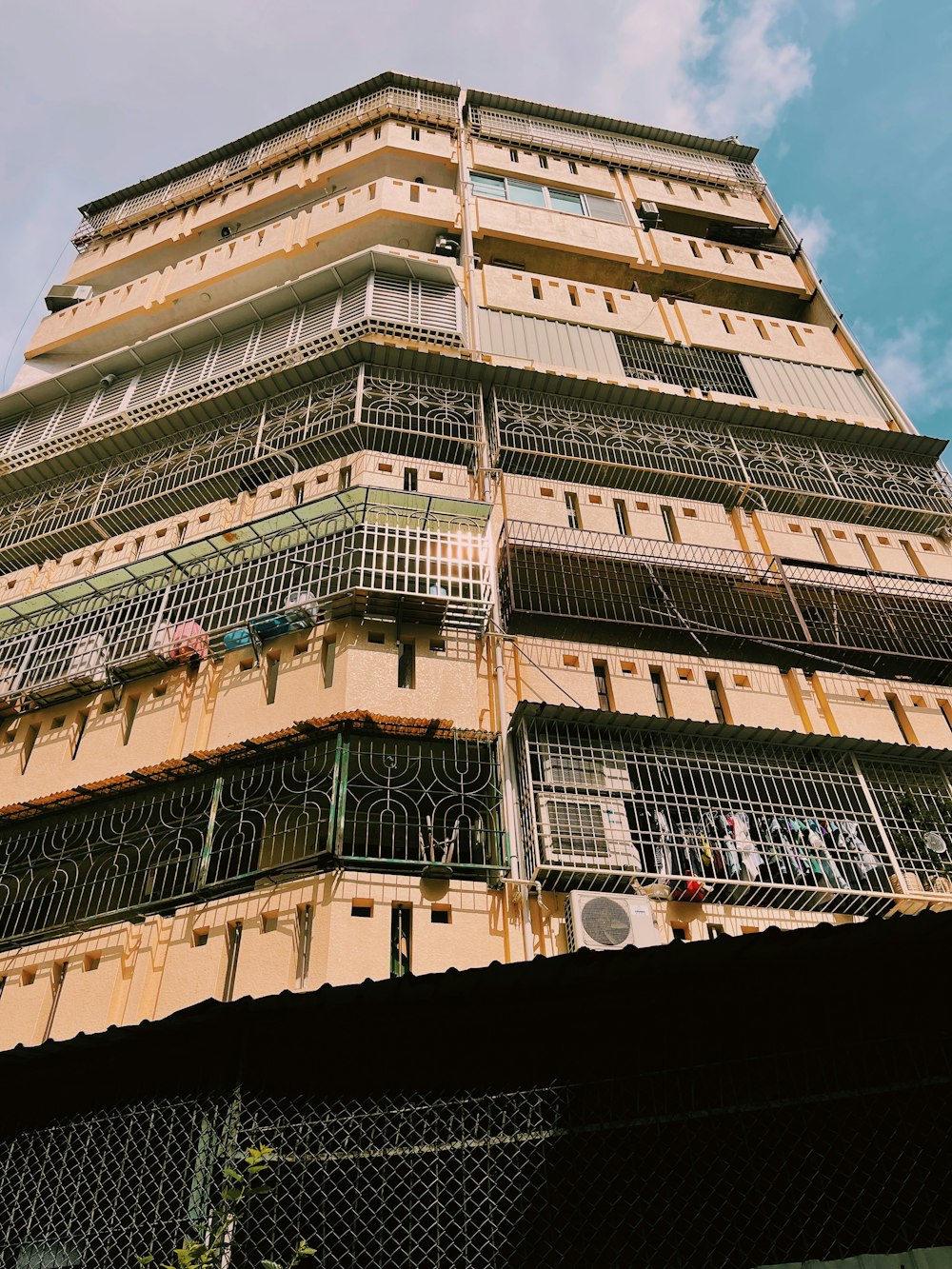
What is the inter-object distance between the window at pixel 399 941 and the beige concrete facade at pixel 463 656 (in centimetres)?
4

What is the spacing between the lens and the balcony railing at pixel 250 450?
15086 mm

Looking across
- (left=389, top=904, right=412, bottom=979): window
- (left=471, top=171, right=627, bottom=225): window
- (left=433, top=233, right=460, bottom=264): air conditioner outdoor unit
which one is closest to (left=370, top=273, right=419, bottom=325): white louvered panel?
(left=433, top=233, right=460, bottom=264): air conditioner outdoor unit

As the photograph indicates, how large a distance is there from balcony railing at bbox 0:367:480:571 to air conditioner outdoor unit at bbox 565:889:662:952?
8.11m

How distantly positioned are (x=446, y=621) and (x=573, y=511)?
3.84 m

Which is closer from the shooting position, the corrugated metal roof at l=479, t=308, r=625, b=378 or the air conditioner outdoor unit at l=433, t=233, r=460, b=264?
the corrugated metal roof at l=479, t=308, r=625, b=378

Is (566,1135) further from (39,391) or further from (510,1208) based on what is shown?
(39,391)

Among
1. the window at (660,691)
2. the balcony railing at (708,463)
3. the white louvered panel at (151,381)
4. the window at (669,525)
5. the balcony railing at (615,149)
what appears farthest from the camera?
the balcony railing at (615,149)

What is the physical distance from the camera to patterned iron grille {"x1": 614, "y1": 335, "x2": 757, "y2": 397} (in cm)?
1862

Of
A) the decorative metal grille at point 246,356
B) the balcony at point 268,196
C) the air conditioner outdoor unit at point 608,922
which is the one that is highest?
the balcony at point 268,196

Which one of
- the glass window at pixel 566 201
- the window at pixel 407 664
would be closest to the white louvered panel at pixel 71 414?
the window at pixel 407 664

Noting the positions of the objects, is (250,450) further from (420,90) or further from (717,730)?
(420,90)

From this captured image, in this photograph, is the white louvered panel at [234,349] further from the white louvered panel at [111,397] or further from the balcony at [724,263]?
the balcony at [724,263]

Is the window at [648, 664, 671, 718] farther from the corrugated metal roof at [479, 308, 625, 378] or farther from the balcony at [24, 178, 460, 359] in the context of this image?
the balcony at [24, 178, 460, 359]

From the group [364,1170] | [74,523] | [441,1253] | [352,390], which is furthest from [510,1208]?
[74,523]
